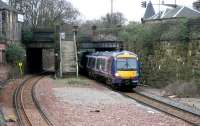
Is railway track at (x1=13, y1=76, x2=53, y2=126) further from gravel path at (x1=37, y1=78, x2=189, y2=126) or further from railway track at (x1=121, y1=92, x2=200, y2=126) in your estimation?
railway track at (x1=121, y1=92, x2=200, y2=126)

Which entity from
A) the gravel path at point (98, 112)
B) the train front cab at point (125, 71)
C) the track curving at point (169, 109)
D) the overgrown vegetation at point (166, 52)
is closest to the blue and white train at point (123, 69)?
the train front cab at point (125, 71)

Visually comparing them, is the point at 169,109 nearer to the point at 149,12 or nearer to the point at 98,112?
the point at 98,112

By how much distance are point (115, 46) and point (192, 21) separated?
23741 millimetres

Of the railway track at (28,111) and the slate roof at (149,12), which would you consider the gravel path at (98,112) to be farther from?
the slate roof at (149,12)

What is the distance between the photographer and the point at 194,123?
1875cm

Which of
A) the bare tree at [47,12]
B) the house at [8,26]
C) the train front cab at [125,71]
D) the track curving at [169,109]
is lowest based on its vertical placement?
the track curving at [169,109]

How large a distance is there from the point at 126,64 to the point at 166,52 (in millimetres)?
3589

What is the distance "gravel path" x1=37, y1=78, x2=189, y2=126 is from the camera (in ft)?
63.8

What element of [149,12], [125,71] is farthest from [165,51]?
[149,12]

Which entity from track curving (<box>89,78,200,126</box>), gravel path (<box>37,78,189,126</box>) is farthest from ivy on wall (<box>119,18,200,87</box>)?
gravel path (<box>37,78,189,126</box>)

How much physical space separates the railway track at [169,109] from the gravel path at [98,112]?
0.45 metres

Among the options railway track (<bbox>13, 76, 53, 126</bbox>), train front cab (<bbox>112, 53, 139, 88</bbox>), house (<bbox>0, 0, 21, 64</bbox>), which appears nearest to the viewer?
railway track (<bbox>13, 76, 53, 126</bbox>)

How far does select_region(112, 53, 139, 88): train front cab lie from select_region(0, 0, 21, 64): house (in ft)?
62.5

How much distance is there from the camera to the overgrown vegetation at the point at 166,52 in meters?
32.8
